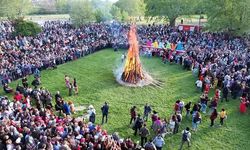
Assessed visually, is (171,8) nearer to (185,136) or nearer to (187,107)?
(187,107)

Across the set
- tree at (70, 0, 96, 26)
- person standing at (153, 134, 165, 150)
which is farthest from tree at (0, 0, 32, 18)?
person standing at (153, 134, 165, 150)

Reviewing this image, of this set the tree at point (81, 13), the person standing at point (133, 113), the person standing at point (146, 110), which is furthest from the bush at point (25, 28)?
the person standing at point (133, 113)

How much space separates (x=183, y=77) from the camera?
31344mm

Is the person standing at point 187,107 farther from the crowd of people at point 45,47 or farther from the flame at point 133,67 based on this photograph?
the crowd of people at point 45,47

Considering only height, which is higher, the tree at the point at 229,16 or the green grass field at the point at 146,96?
the tree at the point at 229,16

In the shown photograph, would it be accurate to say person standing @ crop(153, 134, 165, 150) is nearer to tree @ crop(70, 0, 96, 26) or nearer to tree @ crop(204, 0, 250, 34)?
tree @ crop(204, 0, 250, 34)

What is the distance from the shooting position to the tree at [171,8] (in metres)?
51.9

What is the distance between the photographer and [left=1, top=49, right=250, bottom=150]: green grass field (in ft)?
68.2

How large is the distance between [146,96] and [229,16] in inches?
815

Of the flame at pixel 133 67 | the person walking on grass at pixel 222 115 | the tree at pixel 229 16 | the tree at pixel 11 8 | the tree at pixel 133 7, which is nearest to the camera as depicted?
the person walking on grass at pixel 222 115

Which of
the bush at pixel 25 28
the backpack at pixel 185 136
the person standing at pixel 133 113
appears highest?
the bush at pixel 25 28

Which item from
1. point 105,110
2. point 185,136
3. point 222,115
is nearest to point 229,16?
point 222,115

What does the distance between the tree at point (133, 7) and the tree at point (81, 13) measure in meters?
17.6

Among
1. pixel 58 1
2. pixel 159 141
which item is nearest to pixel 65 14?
pixel 58 1
